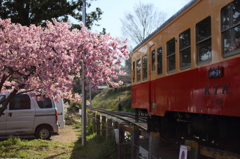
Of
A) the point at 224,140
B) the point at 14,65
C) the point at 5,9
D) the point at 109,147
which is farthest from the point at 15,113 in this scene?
the point at 224,140

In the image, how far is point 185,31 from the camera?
6.85 meters

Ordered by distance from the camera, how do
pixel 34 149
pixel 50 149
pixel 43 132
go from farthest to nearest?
1. pixel 43 132
2. pixel 50 149
3. pixel 34 149

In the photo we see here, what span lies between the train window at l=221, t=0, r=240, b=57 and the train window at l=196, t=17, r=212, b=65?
514mm

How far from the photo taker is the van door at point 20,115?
11438 mm

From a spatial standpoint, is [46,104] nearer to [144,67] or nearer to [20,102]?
[20,102]

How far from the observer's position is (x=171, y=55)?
7.68 metres

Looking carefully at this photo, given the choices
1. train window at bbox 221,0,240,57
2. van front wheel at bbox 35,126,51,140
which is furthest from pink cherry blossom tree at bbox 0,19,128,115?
train window at bbox 221,0,240,57

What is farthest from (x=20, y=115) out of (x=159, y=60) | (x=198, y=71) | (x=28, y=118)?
(x=198, y=71)

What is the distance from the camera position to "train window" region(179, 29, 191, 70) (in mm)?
6656

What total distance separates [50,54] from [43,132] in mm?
4837

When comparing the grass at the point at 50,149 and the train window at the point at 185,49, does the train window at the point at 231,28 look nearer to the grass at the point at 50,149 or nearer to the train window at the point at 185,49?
the train window at the point at 185,49

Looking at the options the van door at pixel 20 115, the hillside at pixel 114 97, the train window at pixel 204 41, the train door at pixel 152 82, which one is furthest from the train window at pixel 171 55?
the hillside at pixel 114 97

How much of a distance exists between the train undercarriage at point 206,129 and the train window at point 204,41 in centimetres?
109

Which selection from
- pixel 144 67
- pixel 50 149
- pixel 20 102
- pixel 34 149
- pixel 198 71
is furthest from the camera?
pixel 20 102
